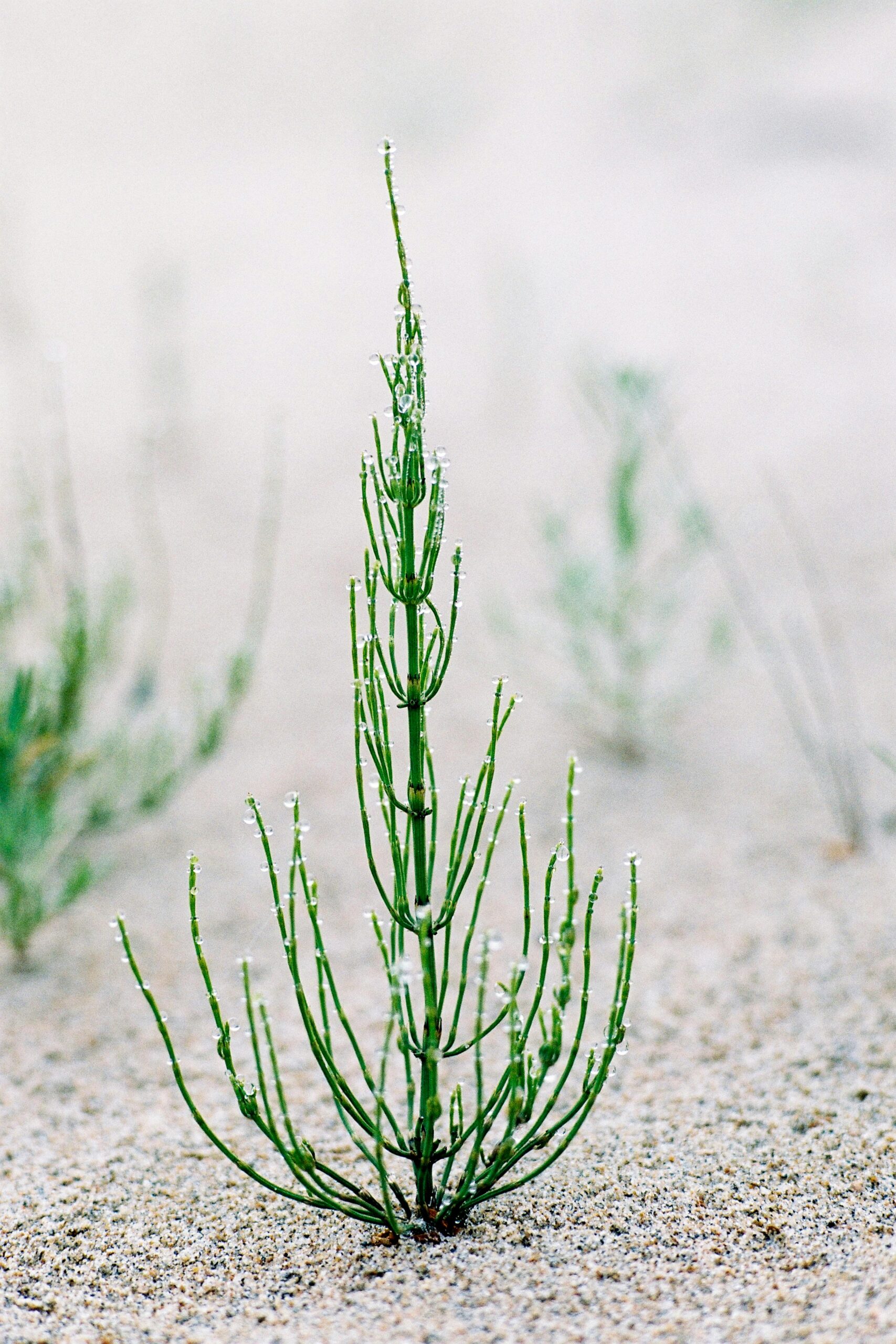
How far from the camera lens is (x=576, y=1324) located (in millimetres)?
1127

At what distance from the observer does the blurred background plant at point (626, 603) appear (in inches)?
107

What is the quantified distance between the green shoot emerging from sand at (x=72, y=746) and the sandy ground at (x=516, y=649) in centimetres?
13

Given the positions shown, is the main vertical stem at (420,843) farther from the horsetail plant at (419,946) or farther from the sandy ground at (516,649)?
the sandy ground at (516,649)

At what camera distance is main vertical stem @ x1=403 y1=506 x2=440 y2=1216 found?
1.15 meters

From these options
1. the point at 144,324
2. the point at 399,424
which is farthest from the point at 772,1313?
the point at 144,324

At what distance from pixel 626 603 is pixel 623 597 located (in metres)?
0.02

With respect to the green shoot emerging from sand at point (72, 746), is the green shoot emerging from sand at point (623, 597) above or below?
above

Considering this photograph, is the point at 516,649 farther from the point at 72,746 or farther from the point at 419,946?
the point at 419,946

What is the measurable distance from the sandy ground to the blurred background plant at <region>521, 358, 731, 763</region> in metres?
0.12

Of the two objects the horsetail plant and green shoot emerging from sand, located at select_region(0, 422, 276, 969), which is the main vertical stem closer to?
the horsetail plant

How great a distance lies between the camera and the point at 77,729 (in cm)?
253

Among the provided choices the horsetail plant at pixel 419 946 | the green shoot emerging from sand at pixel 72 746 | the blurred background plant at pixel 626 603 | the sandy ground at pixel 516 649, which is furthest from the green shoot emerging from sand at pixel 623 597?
the horsetail plant at pixel 419 946

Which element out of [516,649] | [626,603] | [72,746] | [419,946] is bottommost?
[419,946]

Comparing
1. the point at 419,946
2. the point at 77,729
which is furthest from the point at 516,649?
the point at 419,946
